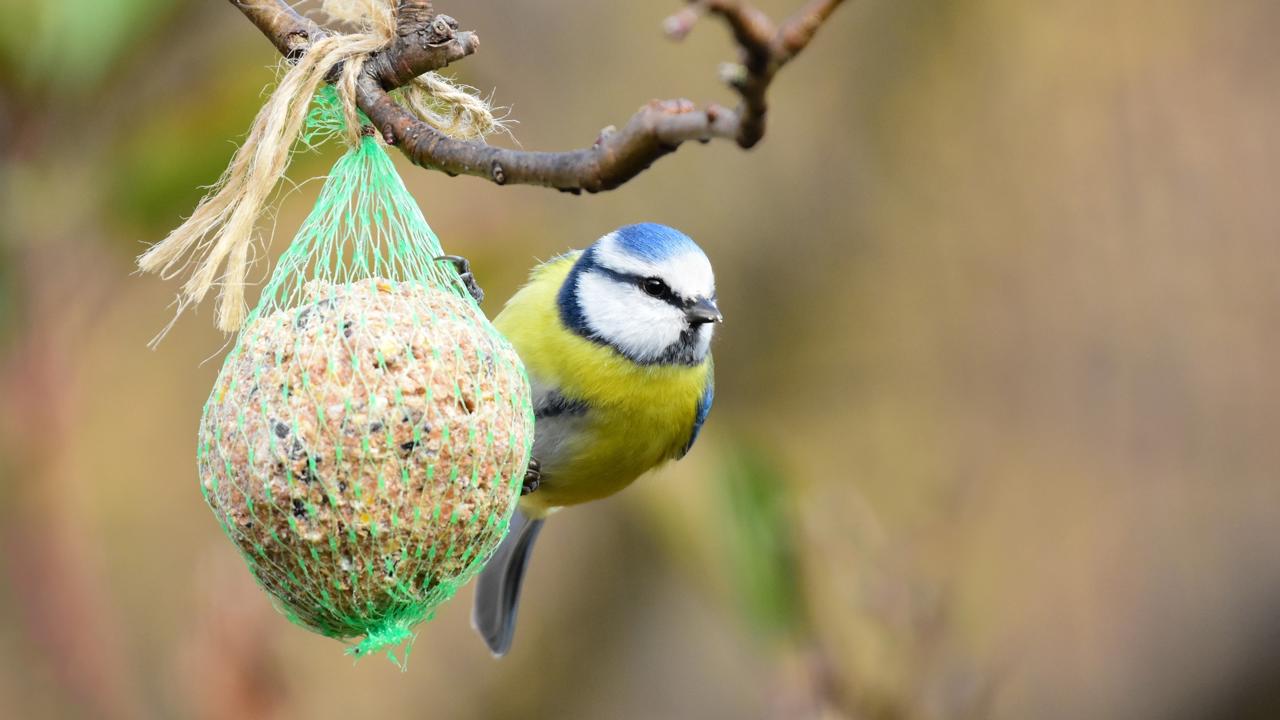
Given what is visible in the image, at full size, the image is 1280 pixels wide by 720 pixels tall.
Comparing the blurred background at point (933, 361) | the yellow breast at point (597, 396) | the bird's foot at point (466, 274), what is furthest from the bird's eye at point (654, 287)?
the blurred background at point (933, 361)

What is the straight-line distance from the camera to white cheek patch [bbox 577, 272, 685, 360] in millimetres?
2906

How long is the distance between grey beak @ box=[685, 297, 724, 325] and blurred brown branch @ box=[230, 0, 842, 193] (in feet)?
3.12

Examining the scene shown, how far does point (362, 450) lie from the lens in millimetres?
2004

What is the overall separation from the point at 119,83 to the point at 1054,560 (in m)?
4.46

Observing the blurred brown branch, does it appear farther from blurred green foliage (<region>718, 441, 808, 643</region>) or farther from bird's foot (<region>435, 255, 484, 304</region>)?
blurred green foliage (<region>718, 441, 808, 643</region>)

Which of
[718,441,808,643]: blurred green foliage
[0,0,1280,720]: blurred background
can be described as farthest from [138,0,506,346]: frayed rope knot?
[0,0,1280,720]: blurred background

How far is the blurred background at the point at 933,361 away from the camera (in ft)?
18.6

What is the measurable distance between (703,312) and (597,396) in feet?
1.05

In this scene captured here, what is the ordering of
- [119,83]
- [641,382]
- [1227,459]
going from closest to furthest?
[641,382]
[119,83]
[1227,459]

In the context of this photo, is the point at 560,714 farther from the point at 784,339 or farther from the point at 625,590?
the point at 784,339

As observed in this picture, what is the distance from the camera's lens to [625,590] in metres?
6.32

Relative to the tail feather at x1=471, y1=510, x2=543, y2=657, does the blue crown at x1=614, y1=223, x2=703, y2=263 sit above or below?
above

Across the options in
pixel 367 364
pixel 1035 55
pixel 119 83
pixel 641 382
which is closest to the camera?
pixel 367 364

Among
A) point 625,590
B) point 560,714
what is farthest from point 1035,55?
point 560,714
